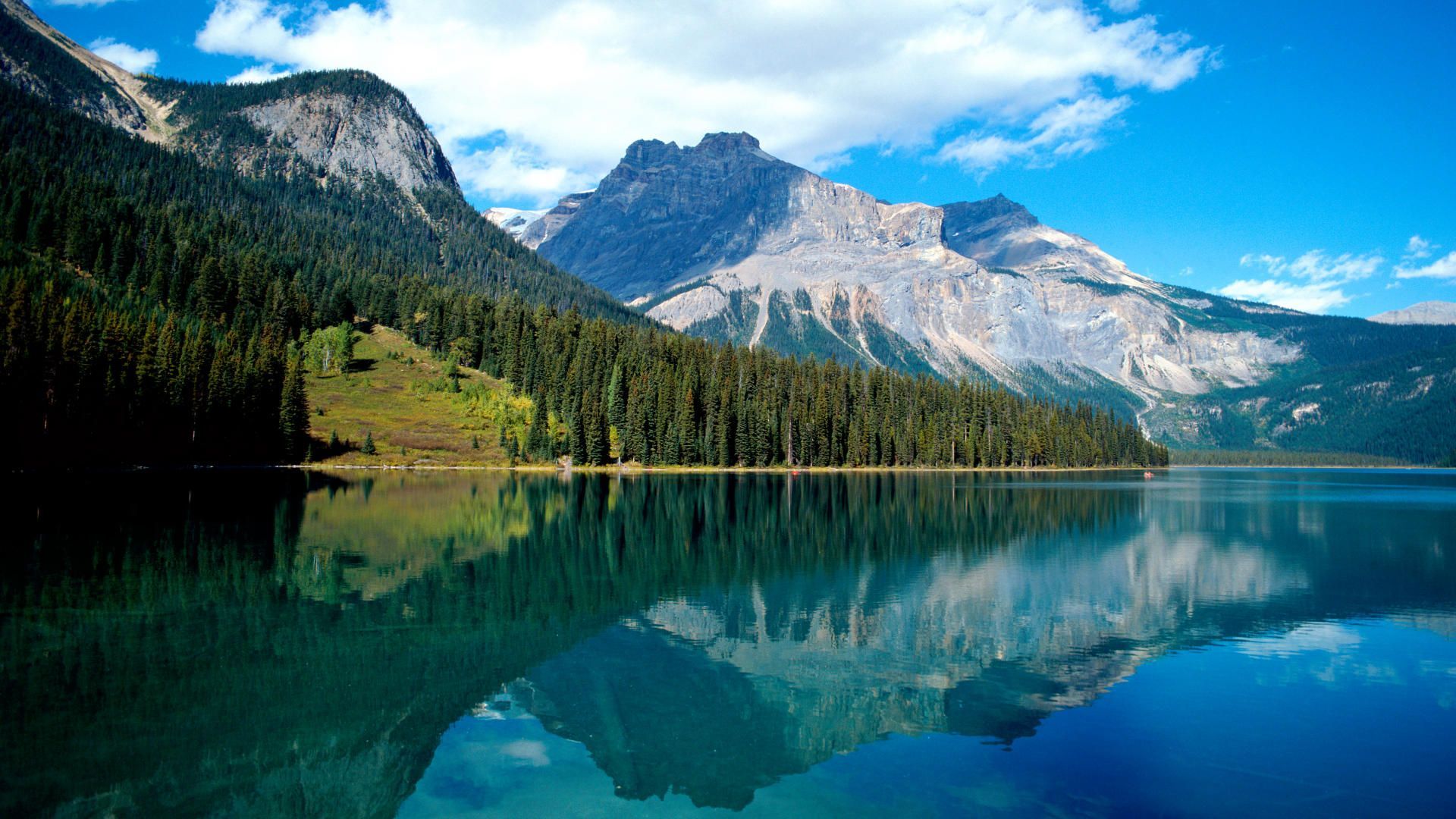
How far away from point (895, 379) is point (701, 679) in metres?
149

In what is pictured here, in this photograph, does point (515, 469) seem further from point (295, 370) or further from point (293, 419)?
point (295, 370)

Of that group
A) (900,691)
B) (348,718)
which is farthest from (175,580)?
(900,691)

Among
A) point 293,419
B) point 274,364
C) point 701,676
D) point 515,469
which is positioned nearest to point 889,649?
point 701,676

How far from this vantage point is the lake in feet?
43.8

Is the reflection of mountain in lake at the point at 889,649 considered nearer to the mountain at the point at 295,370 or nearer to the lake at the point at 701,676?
the lake at the point at 701,676

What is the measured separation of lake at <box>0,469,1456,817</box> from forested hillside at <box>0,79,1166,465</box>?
156ft

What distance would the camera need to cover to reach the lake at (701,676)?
1335 centimetres

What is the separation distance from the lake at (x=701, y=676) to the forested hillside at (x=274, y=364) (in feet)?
156

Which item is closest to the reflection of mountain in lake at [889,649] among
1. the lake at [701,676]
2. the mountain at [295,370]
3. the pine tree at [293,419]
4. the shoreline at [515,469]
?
the lake at [701,676]

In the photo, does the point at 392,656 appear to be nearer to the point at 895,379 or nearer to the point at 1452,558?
the point at 1452,558

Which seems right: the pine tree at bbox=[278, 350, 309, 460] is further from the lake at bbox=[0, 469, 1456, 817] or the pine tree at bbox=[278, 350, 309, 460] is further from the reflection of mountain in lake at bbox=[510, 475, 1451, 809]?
the reflection of mountain in lake at bbox=[510, 475, 1451, 809]

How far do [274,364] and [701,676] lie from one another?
102325 millimetres

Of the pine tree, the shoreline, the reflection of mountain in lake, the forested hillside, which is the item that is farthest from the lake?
the pine tree

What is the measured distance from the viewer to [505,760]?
47.5 feet
